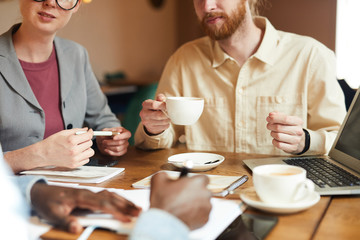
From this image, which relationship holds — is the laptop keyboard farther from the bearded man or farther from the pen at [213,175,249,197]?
the bearded man

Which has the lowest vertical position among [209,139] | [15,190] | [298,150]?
[209,139]

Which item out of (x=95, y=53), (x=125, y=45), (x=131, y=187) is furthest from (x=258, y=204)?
(x=125, y=45)

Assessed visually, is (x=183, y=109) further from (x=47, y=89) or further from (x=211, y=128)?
(x=47, y=89)

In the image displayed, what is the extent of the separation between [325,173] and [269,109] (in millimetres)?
624

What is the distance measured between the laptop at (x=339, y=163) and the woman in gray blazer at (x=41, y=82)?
0.62 m

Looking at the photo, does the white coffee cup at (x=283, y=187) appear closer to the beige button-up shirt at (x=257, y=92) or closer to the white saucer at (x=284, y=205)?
the white saucer at (x=284, y=205)

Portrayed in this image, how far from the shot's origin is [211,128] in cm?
168

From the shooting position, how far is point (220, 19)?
5.17 ft

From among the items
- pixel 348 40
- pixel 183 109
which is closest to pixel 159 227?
pixel 183 109

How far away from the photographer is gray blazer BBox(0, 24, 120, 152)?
1.37 m

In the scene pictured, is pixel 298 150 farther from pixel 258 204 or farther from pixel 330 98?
pixel 258 204

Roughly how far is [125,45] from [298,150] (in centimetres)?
373

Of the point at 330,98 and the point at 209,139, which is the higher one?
the point at 330,98

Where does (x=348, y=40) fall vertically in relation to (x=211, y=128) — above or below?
above
